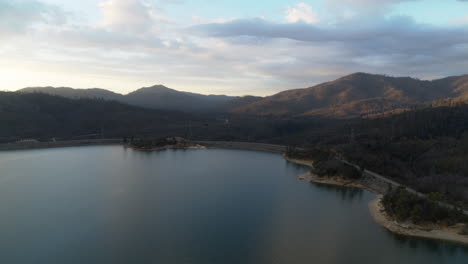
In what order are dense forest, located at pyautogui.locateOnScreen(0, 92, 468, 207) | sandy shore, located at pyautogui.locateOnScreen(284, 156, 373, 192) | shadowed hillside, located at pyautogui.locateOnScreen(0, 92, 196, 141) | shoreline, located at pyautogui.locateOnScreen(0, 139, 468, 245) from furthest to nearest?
1. shadowed hillside, located at pyautogui.locateOnScreen(0, 92, 196, 141)
2. dense forest, located at pyautogui.locateOnScreen(0, 92, 468, 207)
3. sandy shore, located at pyautogui.locateOnScreen(284, 156, 373, 192)
4. shoreline, located at pyautogui.locateOnScreen(0, 139, 468, 245)

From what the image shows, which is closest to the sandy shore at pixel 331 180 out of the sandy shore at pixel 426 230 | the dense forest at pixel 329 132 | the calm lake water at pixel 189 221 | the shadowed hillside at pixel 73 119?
the dense forest at pixel 329 132

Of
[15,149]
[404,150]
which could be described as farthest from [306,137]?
[15,149]

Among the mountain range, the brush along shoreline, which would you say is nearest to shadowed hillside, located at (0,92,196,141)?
the mountain range

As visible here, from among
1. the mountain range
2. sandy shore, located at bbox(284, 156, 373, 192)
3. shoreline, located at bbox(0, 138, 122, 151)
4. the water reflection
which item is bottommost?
the water reflection

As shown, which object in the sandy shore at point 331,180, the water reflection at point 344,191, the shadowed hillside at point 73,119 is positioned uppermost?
the shadowed hillside at point 73,119

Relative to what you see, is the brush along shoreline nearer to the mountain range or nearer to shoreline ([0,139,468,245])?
shoreline ([0,139,468,245])

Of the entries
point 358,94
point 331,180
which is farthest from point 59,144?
point 358,94

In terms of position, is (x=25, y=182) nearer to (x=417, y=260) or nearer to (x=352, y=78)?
(x=417, y=260)

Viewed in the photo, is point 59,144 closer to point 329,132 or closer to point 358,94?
point 329,132

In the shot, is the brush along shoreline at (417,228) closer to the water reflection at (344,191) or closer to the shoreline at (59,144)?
the water reflection at (344,191)
